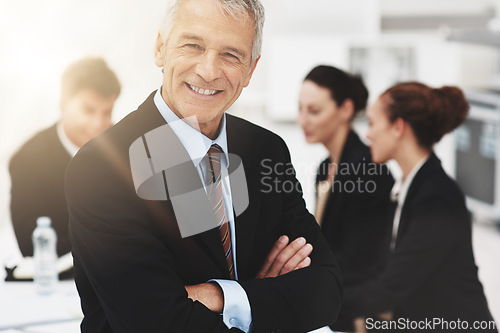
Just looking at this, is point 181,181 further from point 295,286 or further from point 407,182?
point 407,182

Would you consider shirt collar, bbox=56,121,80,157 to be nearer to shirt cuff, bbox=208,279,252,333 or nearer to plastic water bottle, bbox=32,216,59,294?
plastic water bottle, bbox=32,216,59,294

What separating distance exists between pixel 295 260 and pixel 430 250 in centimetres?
65

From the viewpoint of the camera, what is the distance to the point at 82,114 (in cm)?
229

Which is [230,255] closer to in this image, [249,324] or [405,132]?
[249,324]

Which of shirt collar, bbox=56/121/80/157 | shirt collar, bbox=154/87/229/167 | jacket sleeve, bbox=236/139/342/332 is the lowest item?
jacket sleeve, bbox=236/139/342/332

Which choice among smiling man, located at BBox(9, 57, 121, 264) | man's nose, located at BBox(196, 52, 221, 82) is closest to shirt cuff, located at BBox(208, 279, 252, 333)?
man's nose, located at BBox(196, 52, 221, 82)

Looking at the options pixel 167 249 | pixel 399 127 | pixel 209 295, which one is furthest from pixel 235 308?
pixel 399 127

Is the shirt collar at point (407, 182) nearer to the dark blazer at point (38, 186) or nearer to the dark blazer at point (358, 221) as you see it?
the dark blazer at point (358, 221)

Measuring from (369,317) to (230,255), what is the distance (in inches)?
34.4

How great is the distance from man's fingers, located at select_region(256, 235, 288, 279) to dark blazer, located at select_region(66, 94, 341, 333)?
0.01 meters

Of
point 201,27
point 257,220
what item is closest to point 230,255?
point 257,220

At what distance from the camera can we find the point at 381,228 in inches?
83.2

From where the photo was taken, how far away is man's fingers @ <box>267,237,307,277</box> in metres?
1.32

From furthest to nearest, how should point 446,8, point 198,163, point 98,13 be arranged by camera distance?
point 446,8 < point 98,13 < point 198,163
